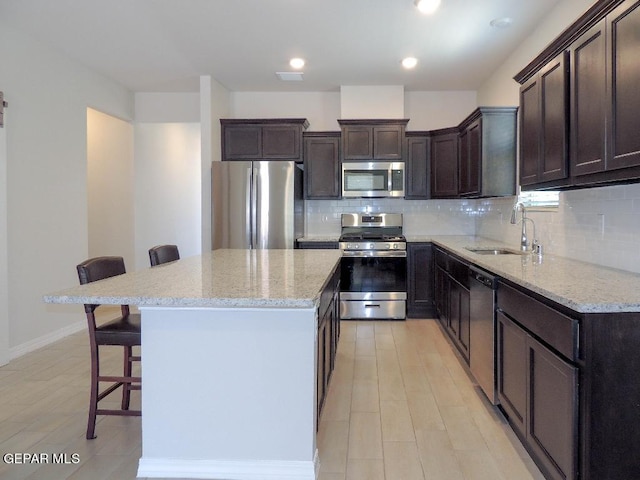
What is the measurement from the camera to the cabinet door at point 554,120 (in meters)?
2.37

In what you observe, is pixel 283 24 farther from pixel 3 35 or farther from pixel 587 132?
pixel 587 132

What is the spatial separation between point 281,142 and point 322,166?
56 centimetres

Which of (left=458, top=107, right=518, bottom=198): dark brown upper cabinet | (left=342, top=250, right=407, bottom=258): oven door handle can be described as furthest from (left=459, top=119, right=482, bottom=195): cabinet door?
(left=342, top=250, right=407, bottom=258): oven door handle

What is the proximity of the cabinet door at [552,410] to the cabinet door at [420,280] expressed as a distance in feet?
9.86

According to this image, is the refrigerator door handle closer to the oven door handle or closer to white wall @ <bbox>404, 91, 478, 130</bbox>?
the oven door handle

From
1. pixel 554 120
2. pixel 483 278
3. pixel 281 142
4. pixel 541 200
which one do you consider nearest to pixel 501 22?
pixel 541 200

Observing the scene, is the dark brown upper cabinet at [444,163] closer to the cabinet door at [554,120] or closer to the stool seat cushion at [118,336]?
the cabinet door at [554,120]

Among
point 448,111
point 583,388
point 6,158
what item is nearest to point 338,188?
point 448,111

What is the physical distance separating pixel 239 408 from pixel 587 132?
2.05 m

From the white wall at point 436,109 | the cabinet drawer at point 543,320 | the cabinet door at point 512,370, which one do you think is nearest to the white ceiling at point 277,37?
the white wall at point 436,109

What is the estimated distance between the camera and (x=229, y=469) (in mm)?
1944

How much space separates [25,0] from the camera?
3318mm

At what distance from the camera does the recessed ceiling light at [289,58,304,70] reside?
14.9 ft
